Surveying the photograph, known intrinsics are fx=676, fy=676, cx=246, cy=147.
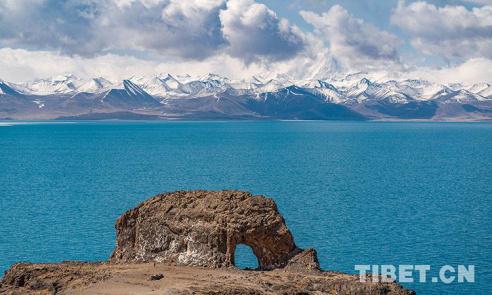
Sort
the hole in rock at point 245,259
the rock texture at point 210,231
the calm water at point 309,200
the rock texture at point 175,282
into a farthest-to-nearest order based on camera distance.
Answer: the calm water at point 309,200 < the hole in rock at point 245,259 < the rock texture at point 210,231 < the rock texture at point 175,282

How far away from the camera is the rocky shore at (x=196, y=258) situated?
113 ft

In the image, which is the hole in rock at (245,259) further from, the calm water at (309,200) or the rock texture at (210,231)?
the rock texture at (210,231)

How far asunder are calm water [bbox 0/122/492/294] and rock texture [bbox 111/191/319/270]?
13.2 meters

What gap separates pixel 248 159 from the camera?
15362 cm

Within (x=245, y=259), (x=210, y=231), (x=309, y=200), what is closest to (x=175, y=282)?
(x=210, y=231)

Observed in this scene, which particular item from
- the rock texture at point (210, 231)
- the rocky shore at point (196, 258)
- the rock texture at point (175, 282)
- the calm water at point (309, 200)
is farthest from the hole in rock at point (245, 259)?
the rock texture at point (175, 282)

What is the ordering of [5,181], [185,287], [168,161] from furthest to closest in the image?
[168,161] < [5,181] < [185,287]

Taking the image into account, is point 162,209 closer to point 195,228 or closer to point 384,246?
point 195,228

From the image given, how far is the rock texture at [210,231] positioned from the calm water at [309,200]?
1322cm

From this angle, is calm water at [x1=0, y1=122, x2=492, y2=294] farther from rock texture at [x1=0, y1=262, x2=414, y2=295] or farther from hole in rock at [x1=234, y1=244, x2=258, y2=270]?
rock texture at [x1=0, y1=262, x2=414, y2=295]

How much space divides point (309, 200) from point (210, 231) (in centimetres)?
4696

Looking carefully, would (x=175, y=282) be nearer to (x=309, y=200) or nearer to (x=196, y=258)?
(x=196, y=258)

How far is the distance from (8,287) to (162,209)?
31.7 ft

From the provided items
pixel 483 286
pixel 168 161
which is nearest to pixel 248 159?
pixel 168 161
